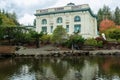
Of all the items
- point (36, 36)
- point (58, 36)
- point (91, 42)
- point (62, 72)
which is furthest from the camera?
point (58, 36)

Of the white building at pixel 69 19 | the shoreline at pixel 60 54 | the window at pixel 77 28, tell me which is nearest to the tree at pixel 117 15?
the white building at pixel 69 19

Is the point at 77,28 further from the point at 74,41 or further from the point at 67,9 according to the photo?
the point at 74,41

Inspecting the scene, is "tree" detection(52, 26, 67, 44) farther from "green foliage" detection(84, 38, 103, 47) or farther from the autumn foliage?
the autumn foliage

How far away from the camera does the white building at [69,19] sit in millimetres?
71125

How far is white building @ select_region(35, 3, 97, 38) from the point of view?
7112 cm

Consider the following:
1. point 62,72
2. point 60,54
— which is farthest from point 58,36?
point 62,72

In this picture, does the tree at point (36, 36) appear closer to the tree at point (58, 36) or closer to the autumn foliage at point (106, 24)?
the tree at point (58, 36)

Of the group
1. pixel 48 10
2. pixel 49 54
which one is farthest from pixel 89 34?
pixel 49 54

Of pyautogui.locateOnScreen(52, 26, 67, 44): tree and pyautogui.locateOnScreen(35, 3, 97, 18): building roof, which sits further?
pyautogui.locateOnScreen(35, 3, 97, 18): building roof

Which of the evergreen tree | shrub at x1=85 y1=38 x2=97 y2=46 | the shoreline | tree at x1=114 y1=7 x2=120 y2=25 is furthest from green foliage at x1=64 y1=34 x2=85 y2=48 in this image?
the evergreen tree

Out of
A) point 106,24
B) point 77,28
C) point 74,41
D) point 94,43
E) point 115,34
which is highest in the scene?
point 106,24

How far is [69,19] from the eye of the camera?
7281 centimetres

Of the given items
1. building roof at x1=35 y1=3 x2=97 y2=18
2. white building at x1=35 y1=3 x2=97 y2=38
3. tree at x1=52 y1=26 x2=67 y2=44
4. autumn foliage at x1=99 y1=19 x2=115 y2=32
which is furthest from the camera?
autumn foliage at x1=99 y1=19 x2=115 y2=32

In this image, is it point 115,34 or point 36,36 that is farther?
point 115,34
